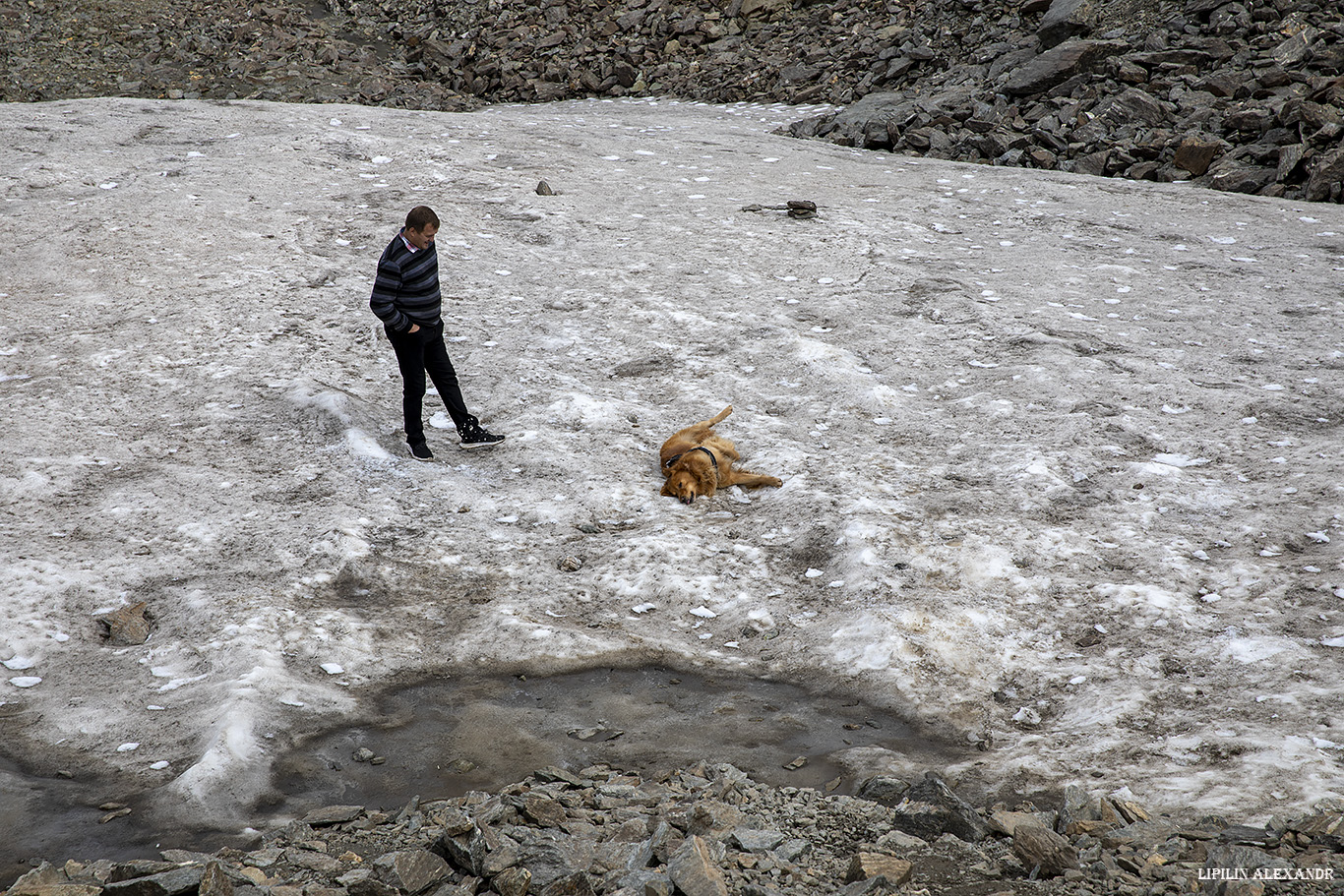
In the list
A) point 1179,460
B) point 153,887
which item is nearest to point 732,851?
point 153,887

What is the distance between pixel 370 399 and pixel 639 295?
11.1 ft

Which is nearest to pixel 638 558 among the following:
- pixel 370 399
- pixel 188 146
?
pixel 370 399

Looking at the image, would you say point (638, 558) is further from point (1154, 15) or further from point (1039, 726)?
point (1154, 15)

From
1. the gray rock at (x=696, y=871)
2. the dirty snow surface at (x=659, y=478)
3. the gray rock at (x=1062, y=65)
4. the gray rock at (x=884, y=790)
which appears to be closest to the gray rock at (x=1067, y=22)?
the gray rock at (x=1062, y=65)

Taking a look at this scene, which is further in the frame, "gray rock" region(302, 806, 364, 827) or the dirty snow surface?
the dirty snow surface

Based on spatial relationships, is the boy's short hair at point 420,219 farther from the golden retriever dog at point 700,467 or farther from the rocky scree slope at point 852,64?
the rocky scree slope at point 852,64

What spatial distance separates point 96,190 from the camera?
11.0 metres

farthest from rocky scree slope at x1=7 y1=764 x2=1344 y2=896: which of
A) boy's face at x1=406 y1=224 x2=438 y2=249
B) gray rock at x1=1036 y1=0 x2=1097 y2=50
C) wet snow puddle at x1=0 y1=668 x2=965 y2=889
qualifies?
gray rock at x1=1036 y1=0 x2=1097 y2=50

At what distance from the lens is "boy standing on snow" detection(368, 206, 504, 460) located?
649cm

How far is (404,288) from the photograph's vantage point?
6.57m

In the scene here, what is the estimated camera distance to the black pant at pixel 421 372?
266 inches

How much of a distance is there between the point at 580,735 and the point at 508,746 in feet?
Answer: 1.22

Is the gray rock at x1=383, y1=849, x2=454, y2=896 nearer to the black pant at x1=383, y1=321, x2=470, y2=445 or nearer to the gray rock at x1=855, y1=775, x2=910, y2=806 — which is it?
the gray rock at x1=855, y1=775, x2=910, y2=806

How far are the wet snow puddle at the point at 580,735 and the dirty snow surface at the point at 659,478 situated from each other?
0.56 ft
